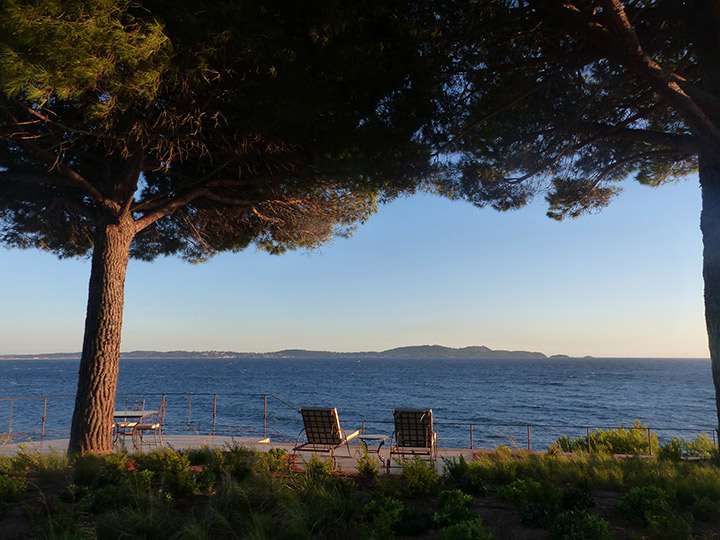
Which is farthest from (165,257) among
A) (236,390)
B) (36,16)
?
(236,390)

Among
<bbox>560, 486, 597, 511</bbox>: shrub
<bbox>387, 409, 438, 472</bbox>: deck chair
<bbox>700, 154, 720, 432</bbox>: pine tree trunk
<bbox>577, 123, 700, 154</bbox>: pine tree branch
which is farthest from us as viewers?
<bbox>387, 409, 438, 472</bbox>: deck chair

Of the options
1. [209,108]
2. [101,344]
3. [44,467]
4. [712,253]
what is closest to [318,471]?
[44,467]

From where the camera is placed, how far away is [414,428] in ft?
24.4

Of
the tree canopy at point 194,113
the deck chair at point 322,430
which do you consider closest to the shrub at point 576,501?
the deck chair at point 322,430

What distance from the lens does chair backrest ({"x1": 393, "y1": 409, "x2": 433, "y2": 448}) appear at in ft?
24.0

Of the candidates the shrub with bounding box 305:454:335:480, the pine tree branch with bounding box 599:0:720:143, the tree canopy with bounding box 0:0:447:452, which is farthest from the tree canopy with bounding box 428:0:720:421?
the shrub with bounding box 305:454:335:480

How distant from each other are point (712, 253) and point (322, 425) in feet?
17.4

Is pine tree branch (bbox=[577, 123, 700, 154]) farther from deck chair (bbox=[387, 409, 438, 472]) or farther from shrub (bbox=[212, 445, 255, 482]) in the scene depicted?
shrub (bbox=[212, 445, 255, 482])

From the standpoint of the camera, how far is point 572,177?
845 centimetres

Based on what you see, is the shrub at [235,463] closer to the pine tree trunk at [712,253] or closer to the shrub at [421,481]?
the shrub at [421,481]

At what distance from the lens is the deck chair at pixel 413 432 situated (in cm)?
729

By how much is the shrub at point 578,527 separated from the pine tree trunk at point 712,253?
2665 millimetres

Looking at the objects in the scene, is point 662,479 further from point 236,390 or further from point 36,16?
point 236,390

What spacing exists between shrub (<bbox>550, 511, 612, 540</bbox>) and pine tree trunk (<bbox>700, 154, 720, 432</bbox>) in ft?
8.74
